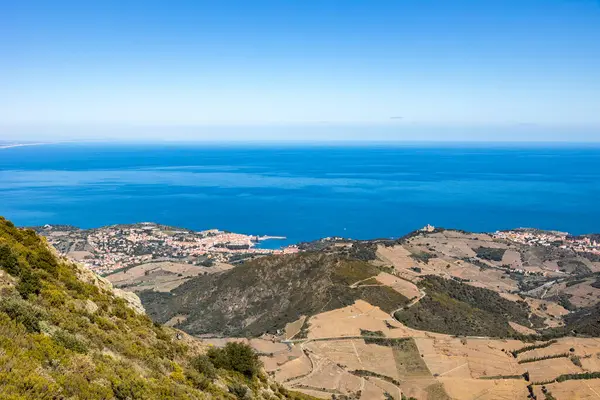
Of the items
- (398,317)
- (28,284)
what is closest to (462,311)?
(398,317)

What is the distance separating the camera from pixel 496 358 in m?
45.2

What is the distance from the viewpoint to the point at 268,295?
6325 centimetres

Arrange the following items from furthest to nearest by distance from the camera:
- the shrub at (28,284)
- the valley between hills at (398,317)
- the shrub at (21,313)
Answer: the valley between hills at (398,317), the shrub at (28,284), the shrub at (21,313)

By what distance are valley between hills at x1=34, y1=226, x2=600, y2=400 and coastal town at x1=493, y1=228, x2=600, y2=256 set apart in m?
11.7

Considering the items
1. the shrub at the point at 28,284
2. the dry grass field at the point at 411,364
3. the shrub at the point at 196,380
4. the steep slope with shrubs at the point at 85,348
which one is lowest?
→ the dry grass field at the point at 411,364

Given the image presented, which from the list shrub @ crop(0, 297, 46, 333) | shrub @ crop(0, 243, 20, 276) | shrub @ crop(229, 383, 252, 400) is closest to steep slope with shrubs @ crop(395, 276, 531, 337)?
shrub @ crop(229, 383, 252, 400)

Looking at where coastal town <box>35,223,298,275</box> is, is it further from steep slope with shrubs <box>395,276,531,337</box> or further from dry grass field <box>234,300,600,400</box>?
dry grass field <box>234,300,600,400</box>

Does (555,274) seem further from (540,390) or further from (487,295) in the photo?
(540,390)

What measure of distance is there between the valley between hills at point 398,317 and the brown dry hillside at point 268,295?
0.58 ft

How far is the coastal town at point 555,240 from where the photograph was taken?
108 metres

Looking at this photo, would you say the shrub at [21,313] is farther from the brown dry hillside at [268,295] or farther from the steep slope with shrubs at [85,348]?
the brown dry hillside at [268,295]

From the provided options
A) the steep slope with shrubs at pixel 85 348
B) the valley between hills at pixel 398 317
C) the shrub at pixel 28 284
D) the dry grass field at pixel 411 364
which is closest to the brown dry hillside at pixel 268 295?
the valley between hills at pixel 398 317

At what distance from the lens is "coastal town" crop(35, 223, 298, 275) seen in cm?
9469

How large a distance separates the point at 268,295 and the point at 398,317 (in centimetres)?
1845
